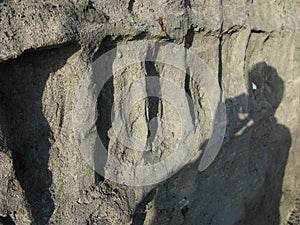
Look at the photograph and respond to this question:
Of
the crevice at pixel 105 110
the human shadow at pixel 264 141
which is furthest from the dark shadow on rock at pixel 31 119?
Answer: the human shadow at pixel 264 141

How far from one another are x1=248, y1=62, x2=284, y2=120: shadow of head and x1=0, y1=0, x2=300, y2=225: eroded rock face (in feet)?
0.04

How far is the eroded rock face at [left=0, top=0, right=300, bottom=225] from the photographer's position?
4.27ft

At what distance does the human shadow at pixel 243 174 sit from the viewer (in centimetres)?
206

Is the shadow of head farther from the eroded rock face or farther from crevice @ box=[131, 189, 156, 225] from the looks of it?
crevice @ box=[131, 189, 156, 225]

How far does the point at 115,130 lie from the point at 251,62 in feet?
4.46

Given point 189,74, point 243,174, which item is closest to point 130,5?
point 189,74

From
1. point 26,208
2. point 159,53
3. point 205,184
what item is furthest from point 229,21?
point 26,208

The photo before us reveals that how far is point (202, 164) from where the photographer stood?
2.16 m

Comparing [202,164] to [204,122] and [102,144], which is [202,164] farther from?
[102,144]

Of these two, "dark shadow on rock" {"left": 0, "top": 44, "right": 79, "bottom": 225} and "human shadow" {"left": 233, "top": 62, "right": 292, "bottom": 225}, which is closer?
"dark shadow on rock" {"left": 0, "top": 44, "right": 79, "bottom": 225}

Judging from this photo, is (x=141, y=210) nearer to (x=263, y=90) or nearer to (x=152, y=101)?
(x=152, y=101)

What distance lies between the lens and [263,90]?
9.09ft

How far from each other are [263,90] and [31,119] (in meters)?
1.82

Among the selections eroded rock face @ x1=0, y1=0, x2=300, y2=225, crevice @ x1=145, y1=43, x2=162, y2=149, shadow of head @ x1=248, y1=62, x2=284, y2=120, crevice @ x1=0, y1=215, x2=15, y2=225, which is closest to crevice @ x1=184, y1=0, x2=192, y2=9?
eroded rock face @ x1=0, y1=0, x2=300, y2=225
